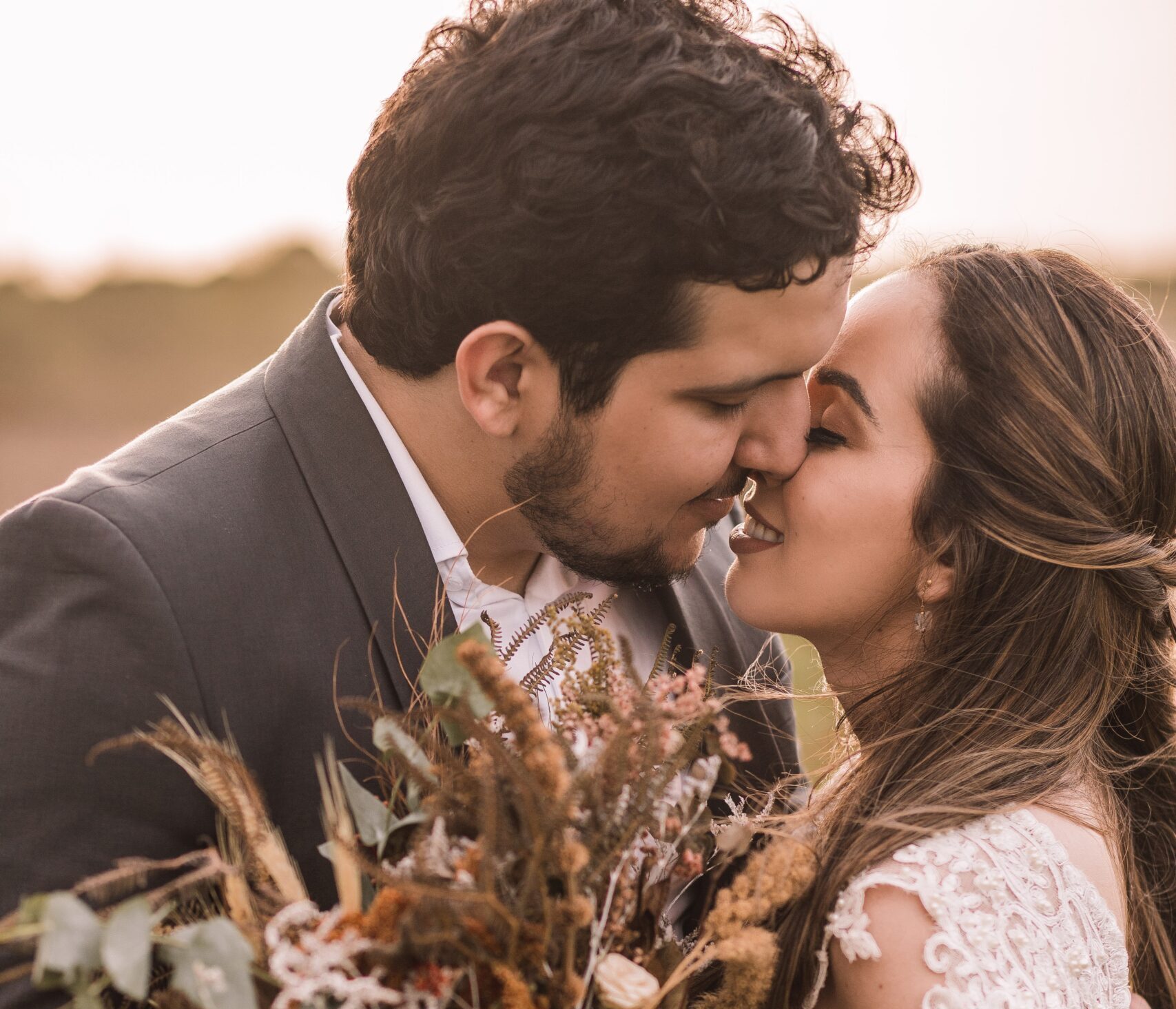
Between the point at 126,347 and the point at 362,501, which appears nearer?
the point at 362,501

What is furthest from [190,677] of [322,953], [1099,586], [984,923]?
[1099,586]

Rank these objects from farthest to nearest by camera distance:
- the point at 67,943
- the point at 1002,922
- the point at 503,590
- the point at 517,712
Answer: the point at 503,590 → the point at 1002,922 → the point at 517,712 → the point at 67,943

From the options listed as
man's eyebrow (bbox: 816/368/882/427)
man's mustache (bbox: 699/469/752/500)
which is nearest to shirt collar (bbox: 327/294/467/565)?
man's mustache (bbox: 699/469/752/500)

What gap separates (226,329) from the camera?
62.2 ft

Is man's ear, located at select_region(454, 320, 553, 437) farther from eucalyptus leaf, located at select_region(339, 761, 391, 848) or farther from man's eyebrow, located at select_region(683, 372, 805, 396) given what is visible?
→ eucalyptus leaf, located at select_region(339, 761, 391, 848)

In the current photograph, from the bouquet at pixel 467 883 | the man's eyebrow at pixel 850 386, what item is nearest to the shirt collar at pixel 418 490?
the bouquet at pixel 467 883

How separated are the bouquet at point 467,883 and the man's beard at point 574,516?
3.34 feet

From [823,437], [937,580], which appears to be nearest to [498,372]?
[823,437]

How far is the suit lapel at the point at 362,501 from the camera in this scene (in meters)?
2.57

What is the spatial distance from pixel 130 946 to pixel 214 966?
0.11 meters

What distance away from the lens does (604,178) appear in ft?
8.82

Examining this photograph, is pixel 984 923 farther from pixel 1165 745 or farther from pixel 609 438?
pixel 609 438

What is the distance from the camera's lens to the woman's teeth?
3221 millimetres

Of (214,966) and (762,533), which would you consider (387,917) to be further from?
(762,533)
